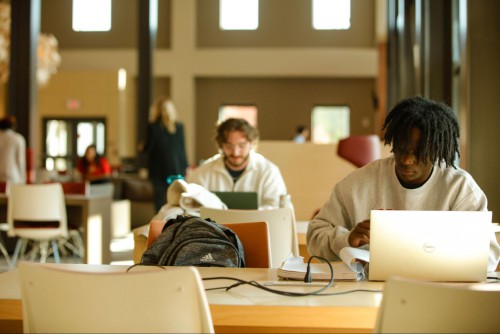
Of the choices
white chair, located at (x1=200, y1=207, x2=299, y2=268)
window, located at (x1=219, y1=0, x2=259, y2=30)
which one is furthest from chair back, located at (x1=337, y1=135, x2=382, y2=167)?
window, located at (x1=219, y1=0, x2=259, y2=30)

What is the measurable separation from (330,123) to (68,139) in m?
5.98

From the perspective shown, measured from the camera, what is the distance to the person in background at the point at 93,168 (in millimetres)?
10188

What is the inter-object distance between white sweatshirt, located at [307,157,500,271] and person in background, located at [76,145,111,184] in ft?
25.4

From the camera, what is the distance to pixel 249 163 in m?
4.64

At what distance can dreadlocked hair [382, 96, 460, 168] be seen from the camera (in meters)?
2.52

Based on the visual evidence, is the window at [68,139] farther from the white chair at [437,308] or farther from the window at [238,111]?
the white chair at [437,308]

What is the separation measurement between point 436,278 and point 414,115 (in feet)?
2.35

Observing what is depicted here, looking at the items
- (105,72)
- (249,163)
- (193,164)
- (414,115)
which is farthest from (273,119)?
(414,115)

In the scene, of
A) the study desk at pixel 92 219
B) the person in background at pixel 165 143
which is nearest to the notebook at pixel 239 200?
the study desk at pixel 92 219

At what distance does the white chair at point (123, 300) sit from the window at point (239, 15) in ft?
52.9

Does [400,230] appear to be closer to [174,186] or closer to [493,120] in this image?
[174,186]

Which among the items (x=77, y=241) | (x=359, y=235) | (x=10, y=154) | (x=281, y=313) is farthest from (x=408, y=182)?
(x=10, y=154)

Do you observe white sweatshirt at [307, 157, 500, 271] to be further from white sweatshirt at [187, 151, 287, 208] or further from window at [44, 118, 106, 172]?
window at [44, 118, 106, 172]

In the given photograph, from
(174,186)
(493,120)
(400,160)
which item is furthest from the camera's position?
(493,120)
